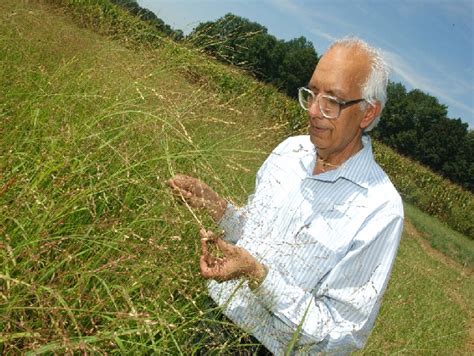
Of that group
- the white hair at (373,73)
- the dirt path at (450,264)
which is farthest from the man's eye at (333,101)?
the dirt path at (450,264)

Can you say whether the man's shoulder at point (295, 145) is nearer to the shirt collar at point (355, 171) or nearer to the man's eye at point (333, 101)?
the shirt collar at point (355, 171)

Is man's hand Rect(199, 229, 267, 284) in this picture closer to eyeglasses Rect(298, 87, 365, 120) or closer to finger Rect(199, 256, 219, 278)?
finger Rect(199, 256, 219, 278)

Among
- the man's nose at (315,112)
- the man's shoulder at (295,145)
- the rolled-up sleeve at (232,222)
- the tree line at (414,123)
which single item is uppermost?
the tree line at (414,123)

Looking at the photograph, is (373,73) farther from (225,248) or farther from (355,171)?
(225,248)

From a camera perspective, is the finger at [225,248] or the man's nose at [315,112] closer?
the finger at [225,248]

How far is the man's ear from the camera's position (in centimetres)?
235

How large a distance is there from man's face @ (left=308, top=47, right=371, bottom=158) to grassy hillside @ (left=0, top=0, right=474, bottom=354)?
0.88 ft

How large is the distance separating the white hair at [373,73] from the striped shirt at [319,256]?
→ 22 cm

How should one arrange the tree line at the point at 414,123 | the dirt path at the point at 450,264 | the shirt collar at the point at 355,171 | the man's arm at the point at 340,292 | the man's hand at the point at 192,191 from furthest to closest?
the tree line at the point at 414,123, the dirt path at the point at 450,264, the shirt collar at the point at 355,171, the man's hand at the point at 192,191, the man's arm at the point at 340,292

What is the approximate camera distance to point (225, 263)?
1.69m

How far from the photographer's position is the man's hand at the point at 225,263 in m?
1.66

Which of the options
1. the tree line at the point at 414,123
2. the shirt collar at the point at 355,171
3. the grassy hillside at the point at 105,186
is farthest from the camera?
the tree line at the point at 414,123

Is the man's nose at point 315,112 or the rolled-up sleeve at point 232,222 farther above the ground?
the man's nose at point 315,112

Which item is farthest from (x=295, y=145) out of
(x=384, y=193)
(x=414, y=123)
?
(x=414, y=123)
